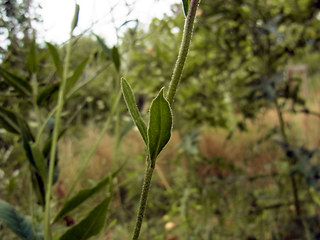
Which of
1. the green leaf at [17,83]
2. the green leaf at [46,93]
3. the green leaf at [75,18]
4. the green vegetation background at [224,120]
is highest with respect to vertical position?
the green leaf at [75,18]

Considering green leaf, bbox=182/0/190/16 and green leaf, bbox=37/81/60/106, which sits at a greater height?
green leaf, bbox=37/81/60/106

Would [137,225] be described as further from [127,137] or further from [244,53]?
[127,137]

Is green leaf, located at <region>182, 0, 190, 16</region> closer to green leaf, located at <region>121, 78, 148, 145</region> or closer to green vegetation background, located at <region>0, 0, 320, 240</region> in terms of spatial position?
green leaf, located at <region>121, 78, 148, 145</region>

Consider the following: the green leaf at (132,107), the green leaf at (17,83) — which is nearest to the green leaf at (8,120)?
the green leaf at (17,83)

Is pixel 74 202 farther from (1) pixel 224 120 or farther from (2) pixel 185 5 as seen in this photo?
(1) pixel 224 120

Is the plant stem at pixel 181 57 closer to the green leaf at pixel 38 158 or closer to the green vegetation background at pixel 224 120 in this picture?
the green leaf at pixel 38 158

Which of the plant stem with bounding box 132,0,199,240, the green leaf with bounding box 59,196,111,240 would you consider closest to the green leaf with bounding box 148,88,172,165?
the plant stem with bounding box 132,0,199,240

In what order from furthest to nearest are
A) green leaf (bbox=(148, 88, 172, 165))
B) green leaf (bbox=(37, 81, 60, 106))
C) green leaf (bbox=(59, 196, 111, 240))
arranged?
green leaf (bbox=(37, 81, 60, 106)) → green leaf (bbox=(59, 196, 111, 240)) → green leaf (bbox=(148, 88, 172, 165))
